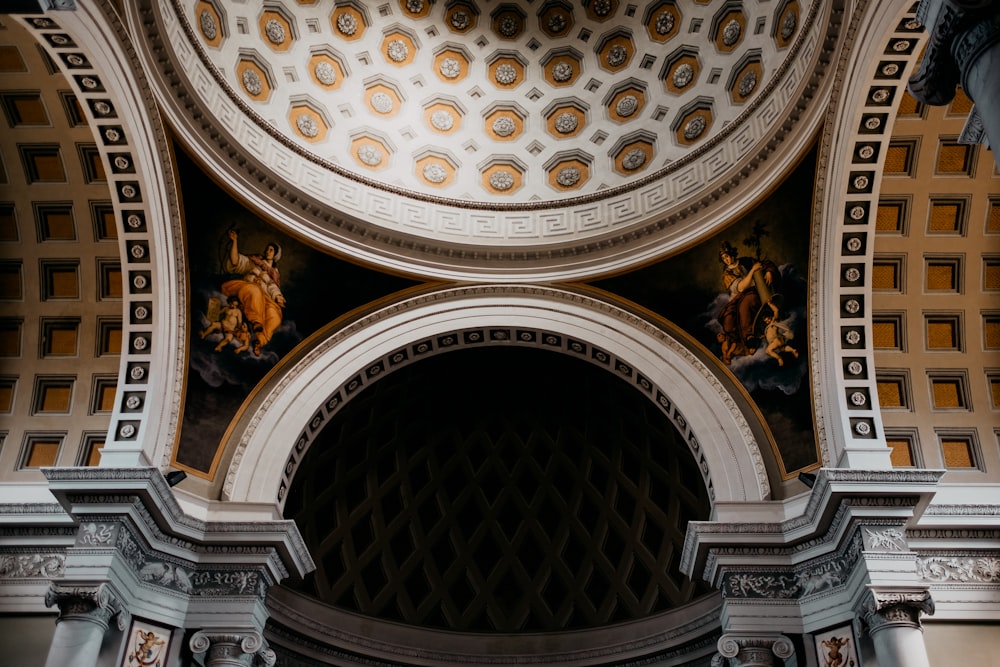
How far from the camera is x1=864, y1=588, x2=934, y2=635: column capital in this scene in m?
12.5

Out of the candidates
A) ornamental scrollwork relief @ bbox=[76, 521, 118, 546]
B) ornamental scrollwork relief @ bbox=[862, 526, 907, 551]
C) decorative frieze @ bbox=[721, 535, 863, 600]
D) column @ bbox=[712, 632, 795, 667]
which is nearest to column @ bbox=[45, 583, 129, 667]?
ornamental scrollwork relief @ bbox=[76, 521, 118, 546]

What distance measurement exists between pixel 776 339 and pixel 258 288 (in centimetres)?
976

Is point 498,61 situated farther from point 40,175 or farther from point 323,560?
point 323,560

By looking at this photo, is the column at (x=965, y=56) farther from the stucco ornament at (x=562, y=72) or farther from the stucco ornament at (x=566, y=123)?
the stucco ornament at (x=562, y=72)

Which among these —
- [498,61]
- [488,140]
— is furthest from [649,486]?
[498,61]

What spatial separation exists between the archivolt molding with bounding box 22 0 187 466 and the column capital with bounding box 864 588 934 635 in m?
11.3

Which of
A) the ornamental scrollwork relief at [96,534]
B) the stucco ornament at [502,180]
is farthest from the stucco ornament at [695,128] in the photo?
the ornamental scrollwork relief at [96,534]

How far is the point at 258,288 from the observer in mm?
17328

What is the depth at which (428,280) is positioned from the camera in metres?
18.4

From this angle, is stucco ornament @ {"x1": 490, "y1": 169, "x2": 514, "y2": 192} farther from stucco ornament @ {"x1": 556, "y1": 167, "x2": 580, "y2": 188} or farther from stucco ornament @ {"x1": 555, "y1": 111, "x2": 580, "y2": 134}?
stucco ornament @ {"x1": 555, "y1": 111, "x2": 580, "y2": 134}

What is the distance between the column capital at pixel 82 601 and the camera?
12719mm

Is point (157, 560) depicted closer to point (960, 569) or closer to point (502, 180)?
point (502, 180)

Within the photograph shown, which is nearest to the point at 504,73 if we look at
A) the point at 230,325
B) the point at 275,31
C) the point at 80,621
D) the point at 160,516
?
the point at 275,31

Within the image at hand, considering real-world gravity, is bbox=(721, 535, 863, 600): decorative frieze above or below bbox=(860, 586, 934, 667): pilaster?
above
